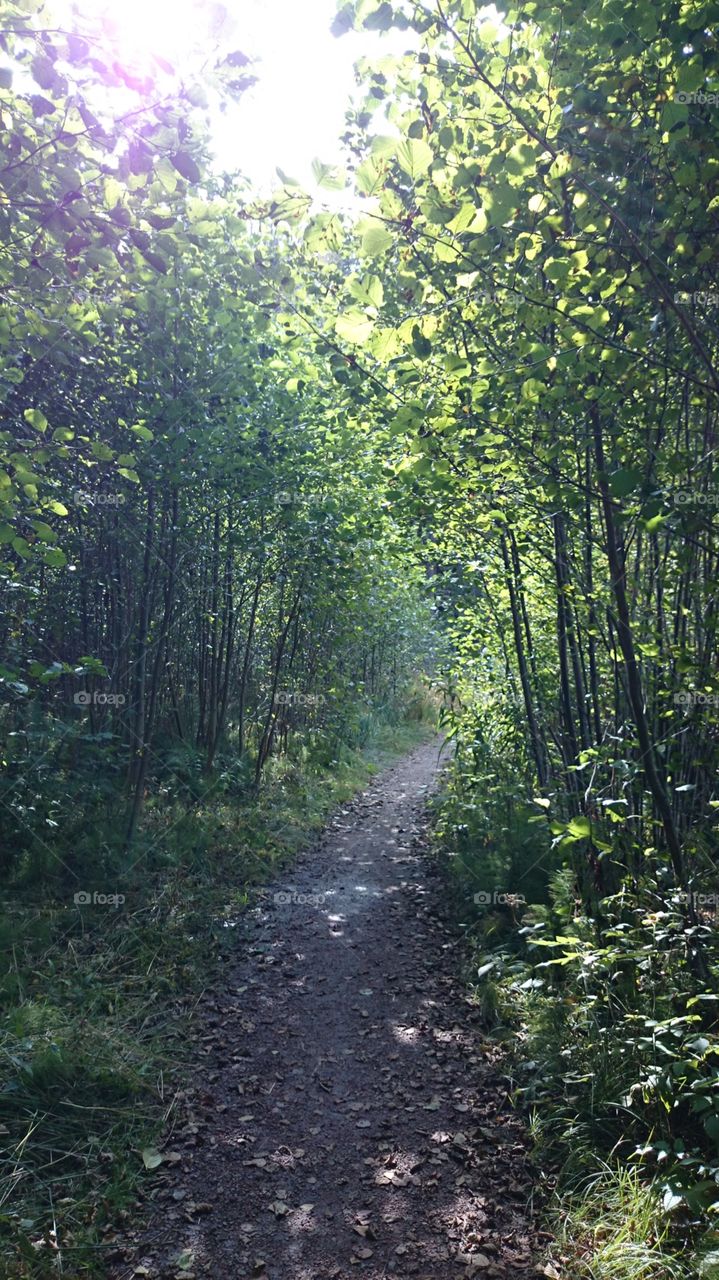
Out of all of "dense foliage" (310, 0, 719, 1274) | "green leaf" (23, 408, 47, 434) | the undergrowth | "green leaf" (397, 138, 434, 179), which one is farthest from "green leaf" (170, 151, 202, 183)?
the undergrowth

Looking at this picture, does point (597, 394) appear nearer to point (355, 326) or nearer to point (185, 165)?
point (355, 326)

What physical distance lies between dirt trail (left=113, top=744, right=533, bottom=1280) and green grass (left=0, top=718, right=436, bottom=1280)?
0.75ft

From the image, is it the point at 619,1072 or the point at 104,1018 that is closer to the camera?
the point at 619,1072

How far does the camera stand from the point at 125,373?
20.3 feet

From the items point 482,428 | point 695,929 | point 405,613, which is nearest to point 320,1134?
point 695,929

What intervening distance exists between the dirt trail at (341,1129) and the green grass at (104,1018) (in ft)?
0.75

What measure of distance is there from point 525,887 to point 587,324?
4174 mm

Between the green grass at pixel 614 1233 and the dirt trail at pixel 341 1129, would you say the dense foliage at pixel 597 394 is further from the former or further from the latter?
the dirt trail at pixel 341 1129

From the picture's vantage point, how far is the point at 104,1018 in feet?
14.7

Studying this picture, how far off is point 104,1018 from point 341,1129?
1.55 m

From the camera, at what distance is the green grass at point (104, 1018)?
3215 mm

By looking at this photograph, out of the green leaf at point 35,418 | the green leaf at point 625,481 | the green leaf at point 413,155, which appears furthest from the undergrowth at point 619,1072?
the green leaf at point 35,418

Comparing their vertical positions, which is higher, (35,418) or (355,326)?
(355,326)

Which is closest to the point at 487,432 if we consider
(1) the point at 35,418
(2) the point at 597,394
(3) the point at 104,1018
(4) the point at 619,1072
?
(2) the point at 597,394
